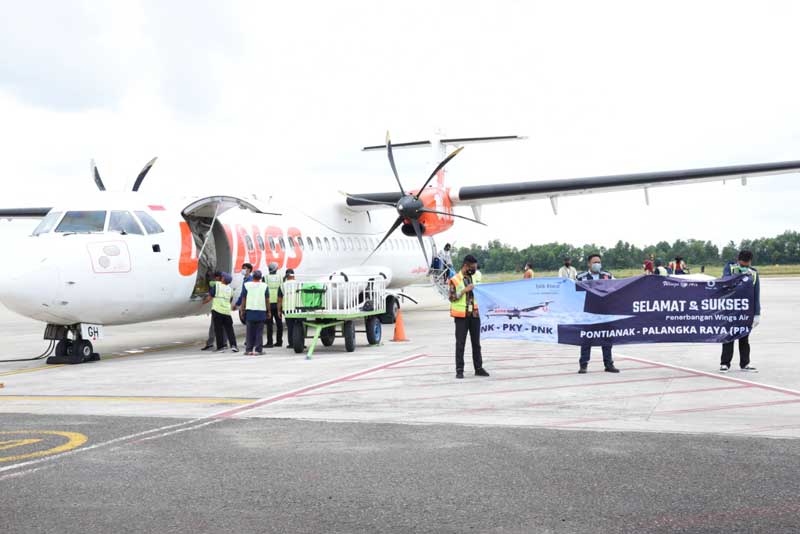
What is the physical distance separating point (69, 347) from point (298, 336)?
4101 mm

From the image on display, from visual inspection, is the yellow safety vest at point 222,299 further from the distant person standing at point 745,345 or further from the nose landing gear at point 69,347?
the distant person standing at point 745,345

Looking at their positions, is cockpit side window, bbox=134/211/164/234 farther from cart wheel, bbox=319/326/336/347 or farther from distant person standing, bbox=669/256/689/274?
distant person standing, bbox=669/256/689/274

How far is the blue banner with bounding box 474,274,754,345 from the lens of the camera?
1114 cm

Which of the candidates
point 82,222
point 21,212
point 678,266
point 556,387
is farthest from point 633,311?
point 21,212

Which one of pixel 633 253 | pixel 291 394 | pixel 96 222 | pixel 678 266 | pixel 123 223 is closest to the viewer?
pixel 291 394

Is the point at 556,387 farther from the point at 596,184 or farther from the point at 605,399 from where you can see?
the point at 596,184

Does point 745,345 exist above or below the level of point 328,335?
above

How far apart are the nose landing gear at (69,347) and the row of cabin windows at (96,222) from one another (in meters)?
1.74

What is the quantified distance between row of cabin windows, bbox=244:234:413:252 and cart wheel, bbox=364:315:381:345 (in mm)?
3634

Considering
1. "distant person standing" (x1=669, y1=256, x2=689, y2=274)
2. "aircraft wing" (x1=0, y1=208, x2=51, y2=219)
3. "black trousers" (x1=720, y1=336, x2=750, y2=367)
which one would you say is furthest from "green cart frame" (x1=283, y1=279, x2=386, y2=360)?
"distant person standing" (x1=669, y1=256, x2=689, y2=274)

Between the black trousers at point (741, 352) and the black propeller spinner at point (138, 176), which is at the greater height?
the black propeller spinner at point (138, 176)

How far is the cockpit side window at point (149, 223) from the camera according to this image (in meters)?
14.1

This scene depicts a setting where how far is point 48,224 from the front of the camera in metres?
13.3

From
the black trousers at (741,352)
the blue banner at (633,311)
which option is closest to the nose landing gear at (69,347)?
the blue banner at (633,311)
